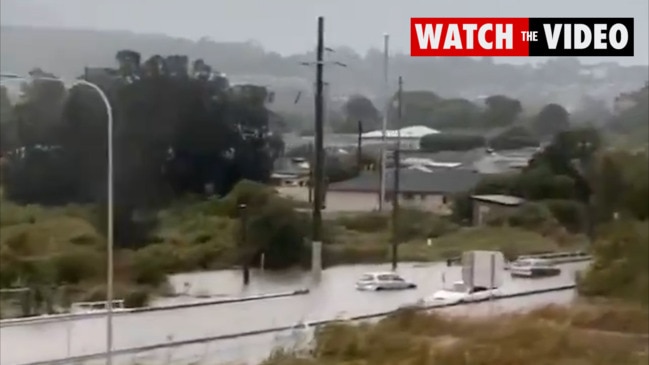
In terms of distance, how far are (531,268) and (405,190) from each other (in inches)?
14.0

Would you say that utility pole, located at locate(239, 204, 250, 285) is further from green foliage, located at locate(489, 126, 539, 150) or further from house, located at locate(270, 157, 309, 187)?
green foliage, located at locate(489, 126, 539, 150)

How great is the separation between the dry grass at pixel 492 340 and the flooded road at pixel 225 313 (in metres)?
0.05

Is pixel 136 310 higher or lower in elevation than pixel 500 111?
lower

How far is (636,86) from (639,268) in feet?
1.35

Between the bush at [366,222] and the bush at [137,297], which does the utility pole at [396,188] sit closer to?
the bush at [366,222]

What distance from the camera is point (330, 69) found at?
2.18 m

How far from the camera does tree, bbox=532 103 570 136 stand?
234 cm

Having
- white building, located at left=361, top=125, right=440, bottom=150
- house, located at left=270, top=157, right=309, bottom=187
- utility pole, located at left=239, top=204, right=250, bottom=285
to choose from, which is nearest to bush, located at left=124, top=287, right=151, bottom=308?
utility pole, located at left=239, top=204, right=250, bottom=285

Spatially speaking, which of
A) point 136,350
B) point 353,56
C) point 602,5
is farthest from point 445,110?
point 136,350

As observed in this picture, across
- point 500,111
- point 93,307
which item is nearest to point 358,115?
point 500,111

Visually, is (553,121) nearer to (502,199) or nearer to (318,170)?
(502,199)

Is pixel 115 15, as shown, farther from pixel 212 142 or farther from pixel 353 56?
pixel 353 56

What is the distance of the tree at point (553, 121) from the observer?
2.34m

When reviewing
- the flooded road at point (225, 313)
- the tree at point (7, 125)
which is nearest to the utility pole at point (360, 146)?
the flooded road at point (225, 313)
